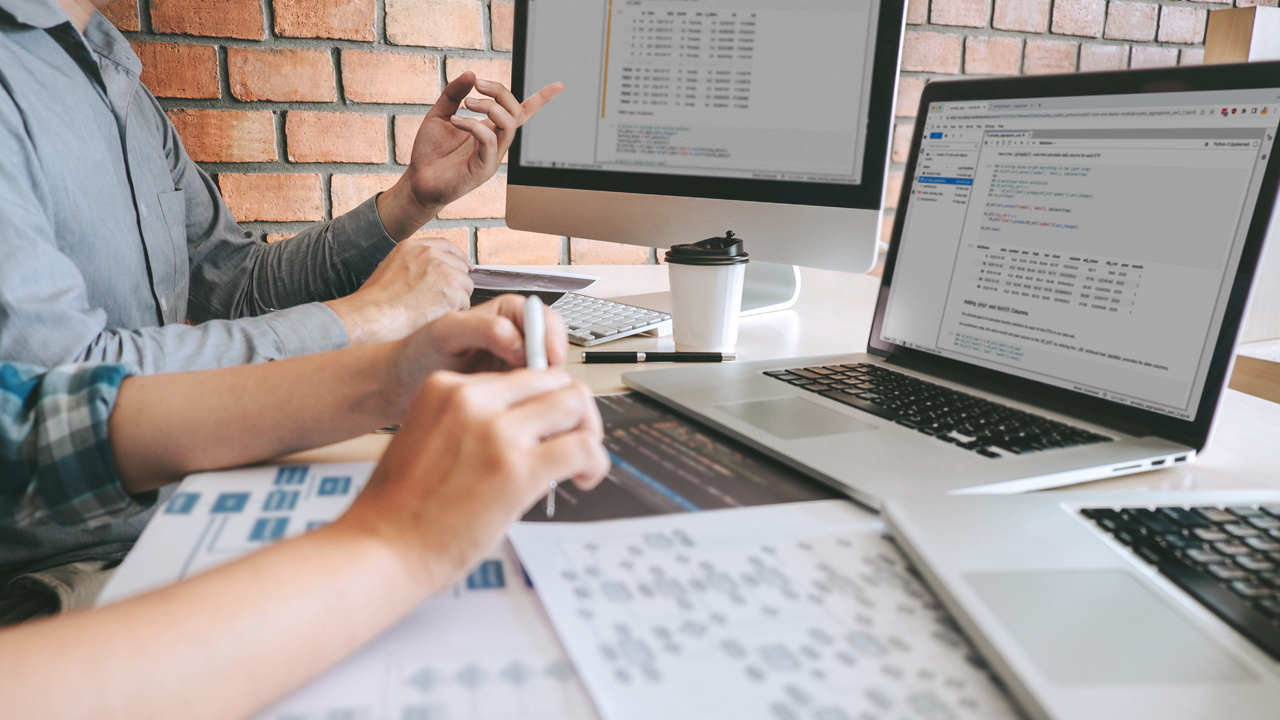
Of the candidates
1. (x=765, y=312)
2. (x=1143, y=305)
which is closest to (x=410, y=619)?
(x=1143, y=305)

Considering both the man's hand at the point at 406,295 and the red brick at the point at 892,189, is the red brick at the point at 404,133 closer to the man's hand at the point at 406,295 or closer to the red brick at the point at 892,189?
the man's hand at the point at 406,295

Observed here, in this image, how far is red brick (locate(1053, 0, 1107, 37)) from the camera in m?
1.76

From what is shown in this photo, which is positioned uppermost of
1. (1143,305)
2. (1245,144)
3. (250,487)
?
(1245,144)

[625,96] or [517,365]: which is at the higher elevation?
[625,96]

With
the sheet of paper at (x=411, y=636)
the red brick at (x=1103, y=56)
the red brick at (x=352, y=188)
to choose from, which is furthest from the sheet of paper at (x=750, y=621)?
the red brick at (x=1103, y=56)

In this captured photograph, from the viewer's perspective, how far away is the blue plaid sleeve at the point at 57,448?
44 cm

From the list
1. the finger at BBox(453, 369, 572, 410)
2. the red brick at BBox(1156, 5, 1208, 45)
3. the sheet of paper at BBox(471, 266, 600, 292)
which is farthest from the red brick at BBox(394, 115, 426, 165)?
the red brick at BBox(1156, 5, 1208, 45)

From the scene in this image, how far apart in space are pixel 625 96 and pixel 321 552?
0.78 m

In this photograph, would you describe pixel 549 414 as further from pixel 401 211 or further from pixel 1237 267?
pixel 401 211

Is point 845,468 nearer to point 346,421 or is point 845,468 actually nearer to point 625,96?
point 346,421

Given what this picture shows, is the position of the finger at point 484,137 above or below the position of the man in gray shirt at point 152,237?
above

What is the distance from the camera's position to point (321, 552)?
33 centimetres

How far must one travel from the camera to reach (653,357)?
77 centimetres

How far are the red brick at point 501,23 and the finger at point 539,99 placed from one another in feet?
1.64
